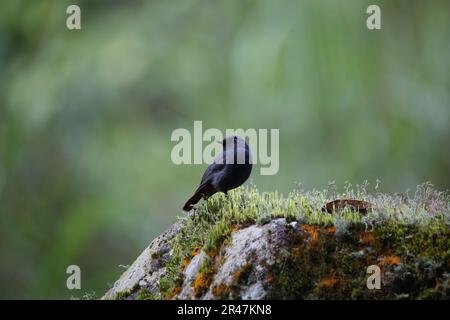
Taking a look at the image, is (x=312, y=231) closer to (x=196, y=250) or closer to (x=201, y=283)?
(x=201, y=283)

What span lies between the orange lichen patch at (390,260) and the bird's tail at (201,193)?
1725 millimetres

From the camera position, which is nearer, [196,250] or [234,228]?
[234,228]

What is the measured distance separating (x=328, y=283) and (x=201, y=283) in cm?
90

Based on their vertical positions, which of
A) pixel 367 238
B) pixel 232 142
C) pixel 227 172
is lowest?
pixel 367 238

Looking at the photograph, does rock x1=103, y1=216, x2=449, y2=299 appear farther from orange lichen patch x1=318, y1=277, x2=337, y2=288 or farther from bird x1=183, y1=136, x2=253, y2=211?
bird x1=183, y1=136, x2=253, y2=211

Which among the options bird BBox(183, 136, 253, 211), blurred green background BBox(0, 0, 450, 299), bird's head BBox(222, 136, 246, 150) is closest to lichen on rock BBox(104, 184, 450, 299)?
bird BBox(183, 136, 253, 211)

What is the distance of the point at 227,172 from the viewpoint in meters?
5.53

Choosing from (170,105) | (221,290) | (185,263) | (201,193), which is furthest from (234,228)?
(170,105)

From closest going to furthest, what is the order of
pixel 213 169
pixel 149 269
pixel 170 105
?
pixel 149 269 → pixel 213 169 → pixel 170 105

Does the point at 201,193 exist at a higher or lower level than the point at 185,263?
higher

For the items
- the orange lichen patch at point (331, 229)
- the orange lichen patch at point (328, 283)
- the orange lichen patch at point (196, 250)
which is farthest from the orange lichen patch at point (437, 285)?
the orange lichen patch at point (196, 250)

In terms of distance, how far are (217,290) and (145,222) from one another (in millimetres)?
7241

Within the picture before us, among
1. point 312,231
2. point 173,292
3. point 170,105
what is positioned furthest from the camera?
point 170,105
